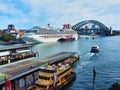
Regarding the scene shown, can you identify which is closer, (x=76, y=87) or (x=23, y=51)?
(x=76, y=87)

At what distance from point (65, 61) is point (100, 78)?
61.0ft

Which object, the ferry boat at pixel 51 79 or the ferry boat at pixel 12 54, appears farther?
the ferry boat at pixel 12 54

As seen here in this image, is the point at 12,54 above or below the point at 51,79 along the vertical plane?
above

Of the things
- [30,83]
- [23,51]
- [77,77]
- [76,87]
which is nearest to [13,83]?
[30,83]

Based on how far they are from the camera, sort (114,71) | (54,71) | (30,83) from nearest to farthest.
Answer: (54,71)
(30,83)
(114,71)

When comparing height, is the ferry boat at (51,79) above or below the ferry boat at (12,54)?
below

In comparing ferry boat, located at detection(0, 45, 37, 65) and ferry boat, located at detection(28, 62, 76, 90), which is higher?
ferry boat, located at detection(0, 45, 37, 65)

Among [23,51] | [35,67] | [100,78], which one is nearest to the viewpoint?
[35,67]

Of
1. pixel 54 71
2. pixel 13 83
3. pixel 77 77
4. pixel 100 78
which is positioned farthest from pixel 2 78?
pixel 100 78

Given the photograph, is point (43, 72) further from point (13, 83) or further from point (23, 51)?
point (23, 51)

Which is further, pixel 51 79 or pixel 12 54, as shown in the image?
pixel 12 54

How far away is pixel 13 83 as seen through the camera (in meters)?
44.5

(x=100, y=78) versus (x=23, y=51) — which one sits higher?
(x=23, y=51)

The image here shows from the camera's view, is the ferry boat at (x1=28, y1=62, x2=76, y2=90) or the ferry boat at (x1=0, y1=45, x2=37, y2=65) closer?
the ferry boat at (x1=28, y1=62, x2=76, y2=90)
